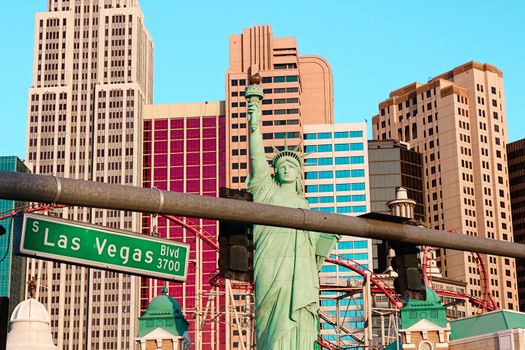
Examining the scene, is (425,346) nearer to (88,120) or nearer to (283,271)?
(283,271)

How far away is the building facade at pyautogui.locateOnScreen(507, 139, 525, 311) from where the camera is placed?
463 ft

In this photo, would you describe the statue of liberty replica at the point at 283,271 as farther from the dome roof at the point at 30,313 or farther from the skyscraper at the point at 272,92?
the skyscraper at the point at 272,92

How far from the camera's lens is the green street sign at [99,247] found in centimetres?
916

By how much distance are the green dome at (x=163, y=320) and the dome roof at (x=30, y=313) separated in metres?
5.18

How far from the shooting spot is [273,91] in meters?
129

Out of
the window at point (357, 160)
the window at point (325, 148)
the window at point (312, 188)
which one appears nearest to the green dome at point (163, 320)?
the window at point (312, 188)

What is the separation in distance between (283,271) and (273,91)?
95.0 m

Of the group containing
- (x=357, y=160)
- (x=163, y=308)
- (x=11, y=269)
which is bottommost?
(x=163, y=308)

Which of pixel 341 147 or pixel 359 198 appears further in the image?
pixel 341 147

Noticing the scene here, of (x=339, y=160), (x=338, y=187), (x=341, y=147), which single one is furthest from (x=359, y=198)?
(x=341, y=147)

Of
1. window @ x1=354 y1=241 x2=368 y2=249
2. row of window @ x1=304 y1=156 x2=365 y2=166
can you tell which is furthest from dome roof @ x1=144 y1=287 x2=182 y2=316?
row of window @ x1=304 y1=156 x2=365 y2=166

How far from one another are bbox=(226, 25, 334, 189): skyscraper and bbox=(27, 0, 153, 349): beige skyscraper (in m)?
12.8

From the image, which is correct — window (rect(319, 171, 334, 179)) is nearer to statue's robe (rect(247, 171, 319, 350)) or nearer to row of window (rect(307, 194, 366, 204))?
row of window (rect(307, 194, 366, 204))

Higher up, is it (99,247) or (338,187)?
(338,187)
